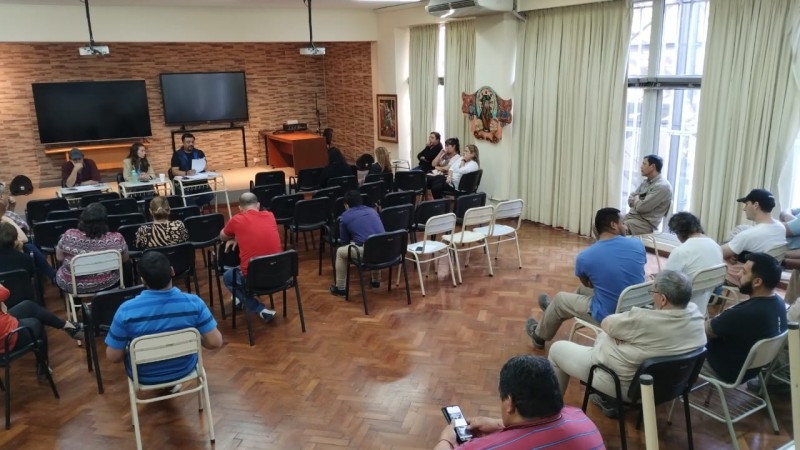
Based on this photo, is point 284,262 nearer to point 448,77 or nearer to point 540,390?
point 540,390

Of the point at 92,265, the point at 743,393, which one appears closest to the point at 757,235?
the point at 743,393

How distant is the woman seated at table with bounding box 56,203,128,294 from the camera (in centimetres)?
487

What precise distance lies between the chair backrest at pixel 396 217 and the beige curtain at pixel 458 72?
372cm

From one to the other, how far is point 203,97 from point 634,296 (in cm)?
1031

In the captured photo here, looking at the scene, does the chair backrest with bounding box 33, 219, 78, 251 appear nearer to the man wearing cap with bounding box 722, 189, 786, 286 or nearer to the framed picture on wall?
the man wearing cap with bounding box 722, 189, 786, 286

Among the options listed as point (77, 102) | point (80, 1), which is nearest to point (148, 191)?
point (80, 1)

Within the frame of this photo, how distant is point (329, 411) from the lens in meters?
3.94

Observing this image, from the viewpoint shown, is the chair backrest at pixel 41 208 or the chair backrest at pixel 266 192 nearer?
the chair backrest at pixel 41 208

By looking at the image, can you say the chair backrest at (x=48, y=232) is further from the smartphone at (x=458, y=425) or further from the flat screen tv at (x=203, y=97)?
the flat screen tv at (x=203, y=97)

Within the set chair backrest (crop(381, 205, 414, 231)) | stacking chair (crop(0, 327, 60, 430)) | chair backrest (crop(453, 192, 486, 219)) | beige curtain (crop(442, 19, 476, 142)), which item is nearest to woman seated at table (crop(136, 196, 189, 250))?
stacking chair (crop(0, 327, 60, 430))

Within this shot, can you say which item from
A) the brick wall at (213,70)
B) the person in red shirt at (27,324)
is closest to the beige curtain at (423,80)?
the brick wall at (213,70)

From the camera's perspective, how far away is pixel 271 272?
4.88 metres

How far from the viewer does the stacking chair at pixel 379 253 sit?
5.44m

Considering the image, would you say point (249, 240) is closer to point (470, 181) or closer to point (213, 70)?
point (470, 181)
